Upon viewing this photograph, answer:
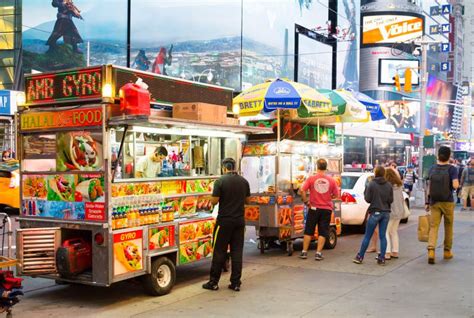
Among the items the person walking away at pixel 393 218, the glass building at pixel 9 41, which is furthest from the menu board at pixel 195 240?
the glass building at pixel 9 41

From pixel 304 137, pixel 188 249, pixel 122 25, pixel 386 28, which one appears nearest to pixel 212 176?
pixel 188 249

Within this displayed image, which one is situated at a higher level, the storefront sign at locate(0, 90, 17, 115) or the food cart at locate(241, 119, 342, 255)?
the storefront sign at locate(0, 90, 17, 115)

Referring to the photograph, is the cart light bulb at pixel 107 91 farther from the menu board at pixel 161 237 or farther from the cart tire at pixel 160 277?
the cart tire at pixel 160 277

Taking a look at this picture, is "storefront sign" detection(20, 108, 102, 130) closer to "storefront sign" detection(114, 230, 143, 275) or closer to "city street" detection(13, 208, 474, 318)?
"storefront sign" detection(114, 230, 143, 275)

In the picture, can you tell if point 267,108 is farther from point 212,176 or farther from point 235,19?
point 235,19

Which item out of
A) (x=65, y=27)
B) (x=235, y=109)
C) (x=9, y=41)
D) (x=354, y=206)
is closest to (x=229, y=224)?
(x=235, y=109)

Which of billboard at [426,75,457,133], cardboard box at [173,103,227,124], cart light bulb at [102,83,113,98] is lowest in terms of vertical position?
cardboard box at [173,103,227,124]

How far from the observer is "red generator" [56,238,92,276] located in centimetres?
714

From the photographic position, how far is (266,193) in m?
11.0

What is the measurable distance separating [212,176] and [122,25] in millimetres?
52139

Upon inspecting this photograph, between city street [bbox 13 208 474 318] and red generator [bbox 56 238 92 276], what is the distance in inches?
18.0

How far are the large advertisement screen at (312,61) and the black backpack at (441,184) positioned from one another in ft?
158

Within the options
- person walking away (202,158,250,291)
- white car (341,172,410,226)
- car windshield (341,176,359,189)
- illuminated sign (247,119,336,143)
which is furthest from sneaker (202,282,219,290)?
car windshield (341,176,359,189)

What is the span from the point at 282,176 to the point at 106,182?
16.0ft
